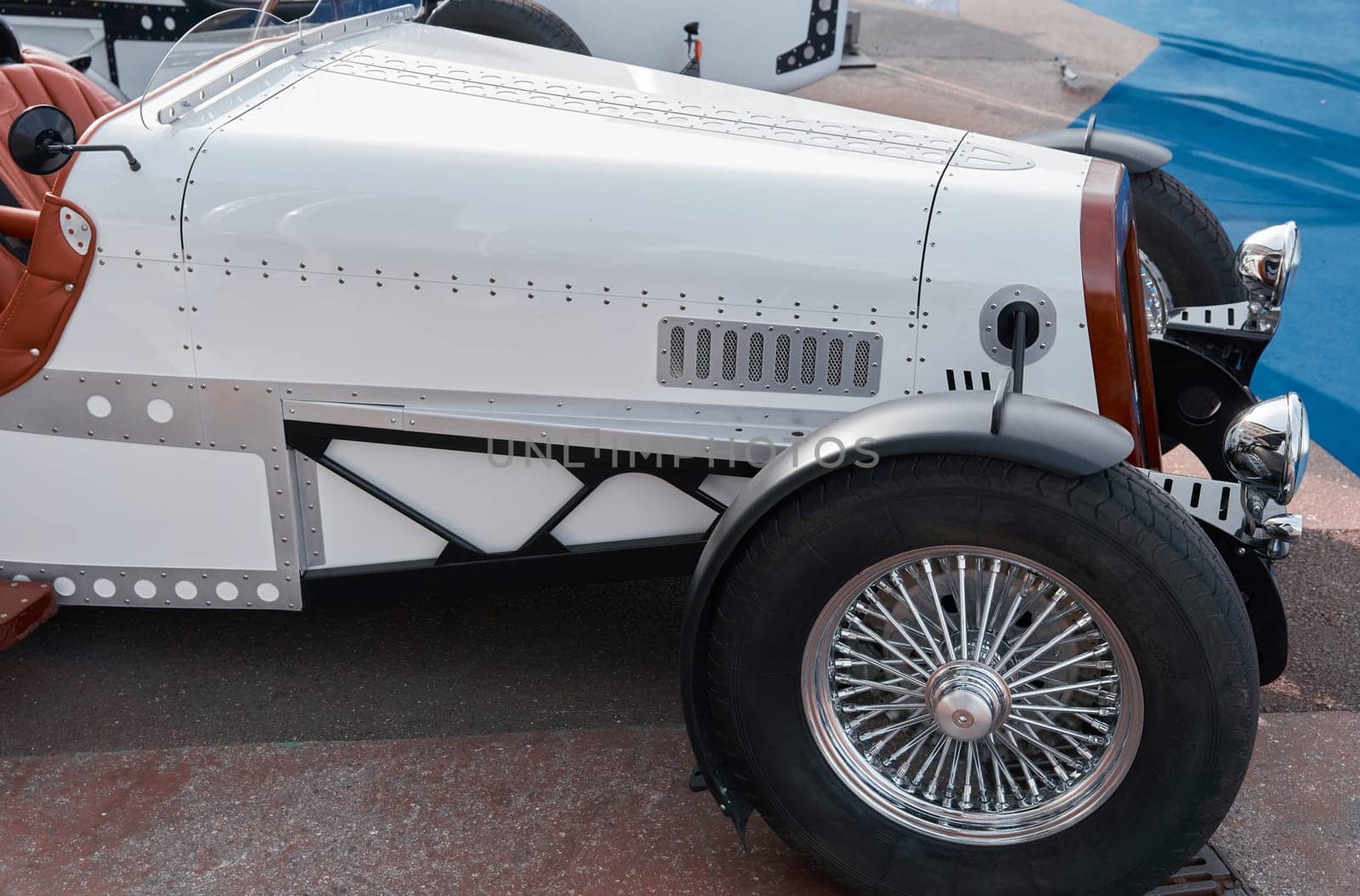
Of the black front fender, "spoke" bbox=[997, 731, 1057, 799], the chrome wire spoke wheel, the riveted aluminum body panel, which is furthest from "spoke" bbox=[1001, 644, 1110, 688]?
the riveted aluminum body panel

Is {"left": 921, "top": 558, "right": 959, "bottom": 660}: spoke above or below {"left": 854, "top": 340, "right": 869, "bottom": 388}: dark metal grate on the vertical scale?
below

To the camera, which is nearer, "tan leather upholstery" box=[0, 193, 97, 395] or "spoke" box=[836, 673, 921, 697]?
"spoke" box=[836, 673, 921, 697]

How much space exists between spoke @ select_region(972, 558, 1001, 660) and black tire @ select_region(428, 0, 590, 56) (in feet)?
12.1

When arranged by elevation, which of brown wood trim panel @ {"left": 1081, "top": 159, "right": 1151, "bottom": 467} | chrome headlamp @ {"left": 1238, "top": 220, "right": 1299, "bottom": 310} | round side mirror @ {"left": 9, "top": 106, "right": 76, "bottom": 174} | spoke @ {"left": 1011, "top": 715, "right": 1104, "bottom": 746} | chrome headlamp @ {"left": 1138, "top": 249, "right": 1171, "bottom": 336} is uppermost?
round side mirror @ {"left": 9, "top": 106, "right": 76, "bottom": 174}

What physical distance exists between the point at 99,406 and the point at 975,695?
192 cm

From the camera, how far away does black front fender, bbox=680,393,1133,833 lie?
2.05m

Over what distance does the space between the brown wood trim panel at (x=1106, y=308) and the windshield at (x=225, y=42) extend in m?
1.93

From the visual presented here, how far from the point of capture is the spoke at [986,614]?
2.17 meters

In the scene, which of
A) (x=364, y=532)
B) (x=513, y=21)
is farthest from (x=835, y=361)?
(x=513, y=21)

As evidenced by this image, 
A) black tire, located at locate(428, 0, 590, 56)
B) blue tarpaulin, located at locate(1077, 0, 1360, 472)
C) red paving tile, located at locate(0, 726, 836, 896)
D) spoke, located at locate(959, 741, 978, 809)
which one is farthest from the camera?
black tire, located at locate(428, 0, 590, 56)

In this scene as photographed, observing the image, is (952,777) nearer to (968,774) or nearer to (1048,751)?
(968,774)

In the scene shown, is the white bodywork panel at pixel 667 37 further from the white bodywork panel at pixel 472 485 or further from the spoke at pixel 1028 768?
the spoke at pixel 1028 768

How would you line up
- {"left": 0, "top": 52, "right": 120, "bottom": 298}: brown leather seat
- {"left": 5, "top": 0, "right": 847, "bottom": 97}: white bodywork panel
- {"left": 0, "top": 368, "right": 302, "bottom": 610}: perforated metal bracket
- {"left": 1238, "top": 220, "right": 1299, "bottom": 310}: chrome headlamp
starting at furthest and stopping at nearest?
{"left": 5, "top": 0, "right": 847, "bottom": 97}: white bodywork panel < {"left": 1238, "top": 220, "right": 1299, "bottom": 310}: chrome headlamp < {"left": 0, "top": 52, "right": 120, "bottom": 298}: brown leather seat < {"left": 0, "top": 368, "right": 302, "bottom": 610}: perforated metal bracket

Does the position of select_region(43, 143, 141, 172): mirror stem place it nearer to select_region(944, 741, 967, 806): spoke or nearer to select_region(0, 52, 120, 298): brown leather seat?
select_region(0, 52, 120, 298): brown leather seat
